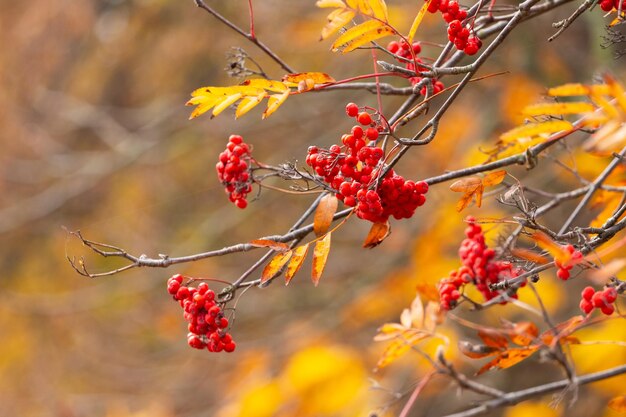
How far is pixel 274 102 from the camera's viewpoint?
4.22 ft

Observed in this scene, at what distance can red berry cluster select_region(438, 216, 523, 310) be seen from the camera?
1.25 metres

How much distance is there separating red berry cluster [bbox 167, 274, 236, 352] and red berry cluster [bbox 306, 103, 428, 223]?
289 millimetres

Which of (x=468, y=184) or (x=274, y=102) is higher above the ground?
(x=274, y=102)

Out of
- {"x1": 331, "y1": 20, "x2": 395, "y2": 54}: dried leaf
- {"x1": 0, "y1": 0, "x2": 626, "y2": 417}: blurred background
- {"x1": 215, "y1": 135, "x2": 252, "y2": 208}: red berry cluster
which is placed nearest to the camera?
{"x1": 331, "y1": 20, "x2": 395, "y2": 54}: dried leaf

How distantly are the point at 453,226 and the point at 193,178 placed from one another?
7.68 feet

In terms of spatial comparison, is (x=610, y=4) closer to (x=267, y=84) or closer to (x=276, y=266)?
(x=267, y=84)

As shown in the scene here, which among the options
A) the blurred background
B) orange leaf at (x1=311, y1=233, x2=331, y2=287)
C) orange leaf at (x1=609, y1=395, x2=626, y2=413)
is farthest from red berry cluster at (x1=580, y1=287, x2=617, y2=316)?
the blurred background

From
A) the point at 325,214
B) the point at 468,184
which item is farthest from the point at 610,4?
the point at 325,214

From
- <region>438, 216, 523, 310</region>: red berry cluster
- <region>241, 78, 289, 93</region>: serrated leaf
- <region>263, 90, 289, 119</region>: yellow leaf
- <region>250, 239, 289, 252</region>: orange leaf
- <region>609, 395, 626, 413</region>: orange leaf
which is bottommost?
<region>609, 395, 626, 413</region>: orange leaf

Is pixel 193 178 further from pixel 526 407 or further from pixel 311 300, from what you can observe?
pixel 526 407

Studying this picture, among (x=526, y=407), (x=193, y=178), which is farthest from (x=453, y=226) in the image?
(x=193, y=178)

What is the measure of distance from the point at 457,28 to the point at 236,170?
0.45m

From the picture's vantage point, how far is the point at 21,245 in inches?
210

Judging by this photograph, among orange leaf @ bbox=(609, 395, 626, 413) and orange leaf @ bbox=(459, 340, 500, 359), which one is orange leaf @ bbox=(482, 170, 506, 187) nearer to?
orange leaf @ bbox=(459, 340, 500, 359)
